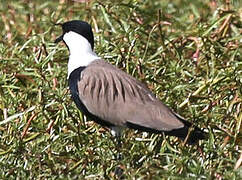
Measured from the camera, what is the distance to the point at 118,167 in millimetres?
4160

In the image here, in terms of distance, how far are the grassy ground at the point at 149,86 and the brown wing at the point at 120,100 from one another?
0.14 meters

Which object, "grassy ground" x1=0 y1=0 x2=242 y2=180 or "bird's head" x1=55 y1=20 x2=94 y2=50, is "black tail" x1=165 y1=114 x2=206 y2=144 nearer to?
"grassy ground" x1=0 y1=0 x2=242 y2=180

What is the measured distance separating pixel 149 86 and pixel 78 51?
0.49 m

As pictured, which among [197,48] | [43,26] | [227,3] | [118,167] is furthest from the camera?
[43,26]

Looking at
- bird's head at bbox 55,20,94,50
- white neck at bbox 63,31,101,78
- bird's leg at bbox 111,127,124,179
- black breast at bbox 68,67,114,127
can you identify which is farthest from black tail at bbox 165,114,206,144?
bird's head at bbox 55,20,94,50

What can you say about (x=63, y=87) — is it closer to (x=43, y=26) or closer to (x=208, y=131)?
(x=208, y=131)

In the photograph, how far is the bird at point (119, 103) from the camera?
4.31m

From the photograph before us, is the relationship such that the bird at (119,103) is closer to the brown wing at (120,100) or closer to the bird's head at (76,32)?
the brown wing at (120,100)

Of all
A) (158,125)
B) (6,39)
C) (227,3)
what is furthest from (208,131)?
(6,39)

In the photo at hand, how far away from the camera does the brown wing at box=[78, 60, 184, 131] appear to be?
14.3ft

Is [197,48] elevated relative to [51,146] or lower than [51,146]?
elevated

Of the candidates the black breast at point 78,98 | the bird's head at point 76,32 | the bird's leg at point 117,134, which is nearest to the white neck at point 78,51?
the bird's head at point 76,32

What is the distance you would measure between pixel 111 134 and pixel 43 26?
2001 millimetres

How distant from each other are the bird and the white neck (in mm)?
29
